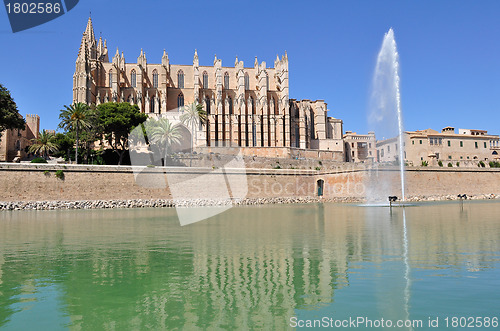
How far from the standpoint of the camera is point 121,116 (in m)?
43.8

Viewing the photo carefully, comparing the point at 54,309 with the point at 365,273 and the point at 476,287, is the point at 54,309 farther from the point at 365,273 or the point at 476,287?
the point at 476,287

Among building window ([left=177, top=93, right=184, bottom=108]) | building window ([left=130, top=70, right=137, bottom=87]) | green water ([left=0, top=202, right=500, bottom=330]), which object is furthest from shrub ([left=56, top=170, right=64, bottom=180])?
building window ([left=130, top=70, right=137, bottom=87])

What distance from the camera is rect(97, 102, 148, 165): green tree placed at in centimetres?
4333

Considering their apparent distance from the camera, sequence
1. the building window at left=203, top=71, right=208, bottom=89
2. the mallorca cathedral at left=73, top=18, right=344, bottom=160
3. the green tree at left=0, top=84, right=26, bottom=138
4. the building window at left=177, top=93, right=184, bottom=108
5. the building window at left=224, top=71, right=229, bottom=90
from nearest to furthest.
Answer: the green tree at left=0, top=84, right=26, bottom=138 < the mallorca cathedral at left=73, top=18, right=344, bottom=160 < the building window at left=177, top=93, right=184, bottom=108 < the building window at left=203, top=71, right=208, bottom=89 < the building window at left=224, top=71, right=229, bottom=90

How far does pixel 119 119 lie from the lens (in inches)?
1702

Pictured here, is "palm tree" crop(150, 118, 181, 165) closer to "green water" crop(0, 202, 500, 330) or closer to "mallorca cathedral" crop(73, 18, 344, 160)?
"mallorca cathedral" crop(73, 18, 344, 160)

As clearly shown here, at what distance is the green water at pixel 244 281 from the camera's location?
5.60 meters

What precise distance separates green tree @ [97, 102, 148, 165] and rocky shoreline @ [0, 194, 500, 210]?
9.70 meters

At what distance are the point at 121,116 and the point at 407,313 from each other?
41.8 metres

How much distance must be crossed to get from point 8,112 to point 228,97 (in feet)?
113

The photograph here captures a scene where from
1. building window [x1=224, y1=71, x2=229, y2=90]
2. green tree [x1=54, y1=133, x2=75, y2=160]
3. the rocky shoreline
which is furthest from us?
building window [x1=224, y1=71, x2=229, y2=90]

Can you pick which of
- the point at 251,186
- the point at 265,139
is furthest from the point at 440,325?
the point at 265,139

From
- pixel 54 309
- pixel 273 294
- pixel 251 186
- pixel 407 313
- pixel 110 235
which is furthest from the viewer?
pixel 251 186

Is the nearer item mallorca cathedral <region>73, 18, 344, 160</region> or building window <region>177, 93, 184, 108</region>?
mallorca cathedral <region>73, 18, 344, 160</region>
